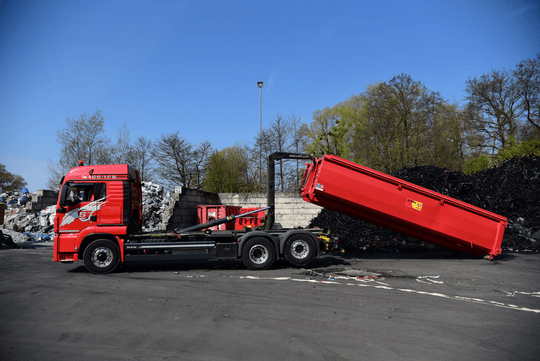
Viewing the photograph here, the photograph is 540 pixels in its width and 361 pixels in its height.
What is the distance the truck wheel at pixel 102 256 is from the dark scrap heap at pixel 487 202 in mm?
8232

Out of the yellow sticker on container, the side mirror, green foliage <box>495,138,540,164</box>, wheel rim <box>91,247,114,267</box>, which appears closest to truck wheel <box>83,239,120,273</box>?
wheel rim <box>91,247,114,267</box>

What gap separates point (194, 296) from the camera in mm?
6559

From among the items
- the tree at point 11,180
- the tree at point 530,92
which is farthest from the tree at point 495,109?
the tree at point 11,180

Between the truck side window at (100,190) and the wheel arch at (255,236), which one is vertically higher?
the truck side window at (100,190)

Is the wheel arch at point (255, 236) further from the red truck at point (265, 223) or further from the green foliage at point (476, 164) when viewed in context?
the green foliage at point (476, 164)

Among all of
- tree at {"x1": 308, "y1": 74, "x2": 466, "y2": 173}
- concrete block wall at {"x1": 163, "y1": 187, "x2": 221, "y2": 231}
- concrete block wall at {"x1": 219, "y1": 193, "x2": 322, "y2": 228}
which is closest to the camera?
concrete block wall at {"x1": 163, "y1": 187, "x2": 221, "y2": 231}

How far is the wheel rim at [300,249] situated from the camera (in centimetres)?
974

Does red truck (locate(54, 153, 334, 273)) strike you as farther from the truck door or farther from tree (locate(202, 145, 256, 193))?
tree (locate(202, 145, 256, 193))

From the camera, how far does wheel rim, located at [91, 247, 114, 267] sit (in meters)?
9.12

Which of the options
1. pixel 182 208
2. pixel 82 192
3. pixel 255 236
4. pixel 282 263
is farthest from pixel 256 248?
pixel 182 208

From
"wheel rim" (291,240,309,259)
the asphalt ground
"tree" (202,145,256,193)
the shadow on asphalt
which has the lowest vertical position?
the shadow on asphalt

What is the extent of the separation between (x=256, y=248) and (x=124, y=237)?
3557 millimetres

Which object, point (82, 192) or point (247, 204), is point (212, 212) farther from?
point (82, 192)

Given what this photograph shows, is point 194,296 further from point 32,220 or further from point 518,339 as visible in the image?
point 32,220
